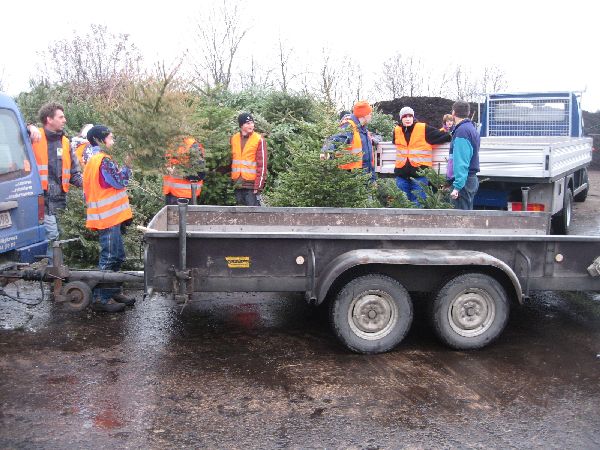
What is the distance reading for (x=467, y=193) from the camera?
25.6ft

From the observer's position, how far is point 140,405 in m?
4.51

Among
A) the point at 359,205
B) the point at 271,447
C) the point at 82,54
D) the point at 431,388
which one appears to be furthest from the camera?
the point at 82,54

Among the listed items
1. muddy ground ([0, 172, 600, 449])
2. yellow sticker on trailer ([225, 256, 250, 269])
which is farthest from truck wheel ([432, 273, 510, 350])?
yellow sticker on trailer ([225, 256, 250, 269])

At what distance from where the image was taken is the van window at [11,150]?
6.16m

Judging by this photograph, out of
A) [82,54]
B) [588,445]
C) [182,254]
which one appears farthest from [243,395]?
[82,54]

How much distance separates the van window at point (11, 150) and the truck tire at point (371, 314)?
327 centimetres

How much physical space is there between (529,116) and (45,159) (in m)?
8.71

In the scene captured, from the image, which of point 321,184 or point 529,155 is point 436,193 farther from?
point 529,155

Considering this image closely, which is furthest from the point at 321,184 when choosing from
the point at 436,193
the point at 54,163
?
the point at 54,163

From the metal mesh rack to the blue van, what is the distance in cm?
871

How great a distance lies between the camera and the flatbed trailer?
17.2ft

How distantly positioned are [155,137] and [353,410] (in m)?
3.27

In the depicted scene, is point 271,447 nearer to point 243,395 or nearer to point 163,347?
point 243,395

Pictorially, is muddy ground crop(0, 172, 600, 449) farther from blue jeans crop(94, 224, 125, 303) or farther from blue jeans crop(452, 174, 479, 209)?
blue jeans crop(452, 174, 479, 209)
